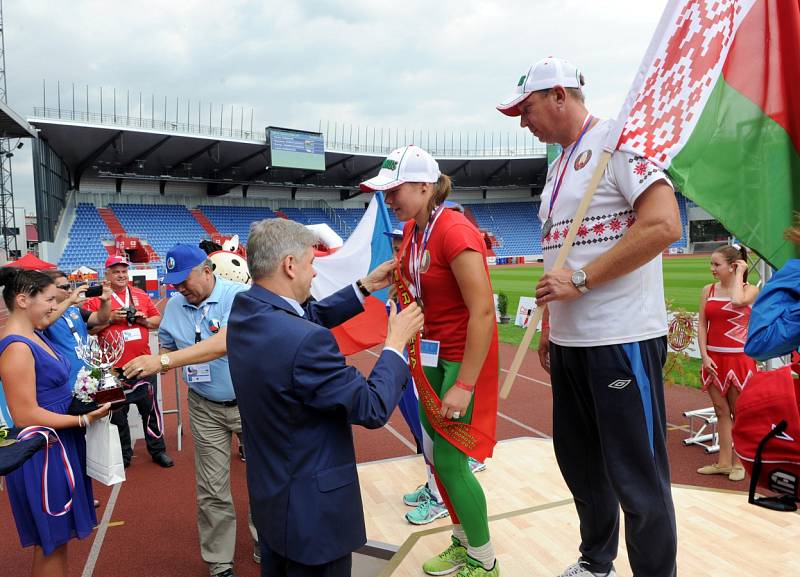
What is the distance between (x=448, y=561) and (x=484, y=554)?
324mm

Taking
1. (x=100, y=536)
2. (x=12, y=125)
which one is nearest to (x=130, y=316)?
(x=100, y=536)

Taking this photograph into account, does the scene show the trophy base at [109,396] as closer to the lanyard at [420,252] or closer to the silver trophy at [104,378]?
the silver trophy at [104,378]

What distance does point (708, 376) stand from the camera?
4809mm

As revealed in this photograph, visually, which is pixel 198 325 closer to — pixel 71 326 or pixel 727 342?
pixel 71 326

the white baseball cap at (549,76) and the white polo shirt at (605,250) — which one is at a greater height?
the white baseball cap at (549,76)

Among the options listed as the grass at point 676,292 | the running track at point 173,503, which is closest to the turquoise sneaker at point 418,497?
the running track at point 173,503

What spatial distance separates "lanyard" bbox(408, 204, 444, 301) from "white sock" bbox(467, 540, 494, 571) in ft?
4.20

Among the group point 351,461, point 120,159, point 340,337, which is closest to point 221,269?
point 340,337

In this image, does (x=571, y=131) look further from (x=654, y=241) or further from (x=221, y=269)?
Answer: (x=221, y=269)

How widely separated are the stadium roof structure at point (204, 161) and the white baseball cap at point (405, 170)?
94.1ft

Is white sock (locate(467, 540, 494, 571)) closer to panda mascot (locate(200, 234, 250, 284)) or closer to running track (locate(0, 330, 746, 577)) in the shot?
running track (locate(0, 330, 746, 577))

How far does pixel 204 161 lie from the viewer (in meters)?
35.0

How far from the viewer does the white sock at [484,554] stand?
2.65 metres

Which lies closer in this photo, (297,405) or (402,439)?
(297,405)
